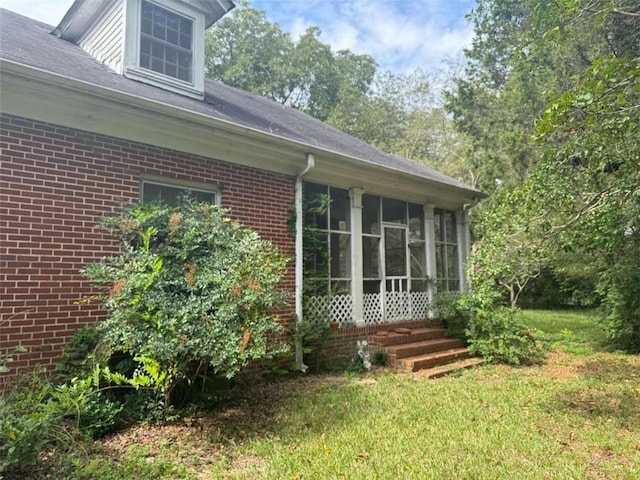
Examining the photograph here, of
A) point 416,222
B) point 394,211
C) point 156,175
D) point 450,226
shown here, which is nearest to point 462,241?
point 450,226

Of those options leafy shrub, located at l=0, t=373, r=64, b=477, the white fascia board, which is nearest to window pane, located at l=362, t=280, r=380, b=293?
the white fascia board

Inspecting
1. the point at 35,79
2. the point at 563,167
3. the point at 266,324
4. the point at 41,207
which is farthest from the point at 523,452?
the point at 35,79

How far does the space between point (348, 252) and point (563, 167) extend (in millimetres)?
3613

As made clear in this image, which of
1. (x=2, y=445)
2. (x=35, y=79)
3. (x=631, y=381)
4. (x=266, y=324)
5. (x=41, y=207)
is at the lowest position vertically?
(x=631, y=381)

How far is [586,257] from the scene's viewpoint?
10.7 meters

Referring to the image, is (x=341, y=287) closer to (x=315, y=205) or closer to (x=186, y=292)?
(x=315, y=205)

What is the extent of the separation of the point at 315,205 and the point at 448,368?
3.53m

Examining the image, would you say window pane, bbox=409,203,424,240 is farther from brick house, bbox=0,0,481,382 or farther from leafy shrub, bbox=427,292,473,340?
leafy shrub, bbox=427,292,473,340

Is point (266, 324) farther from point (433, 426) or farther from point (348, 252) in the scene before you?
point (348, 252)

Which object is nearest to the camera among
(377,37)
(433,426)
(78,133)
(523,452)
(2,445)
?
(2,445)

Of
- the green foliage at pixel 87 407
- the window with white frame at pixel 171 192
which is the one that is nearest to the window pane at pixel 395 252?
the window with white frame at pixel 171 192

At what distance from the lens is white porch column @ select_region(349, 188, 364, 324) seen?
727 centimetres

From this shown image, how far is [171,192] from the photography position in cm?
531

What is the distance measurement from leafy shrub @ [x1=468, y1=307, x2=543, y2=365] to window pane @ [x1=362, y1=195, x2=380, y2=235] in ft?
8.46
